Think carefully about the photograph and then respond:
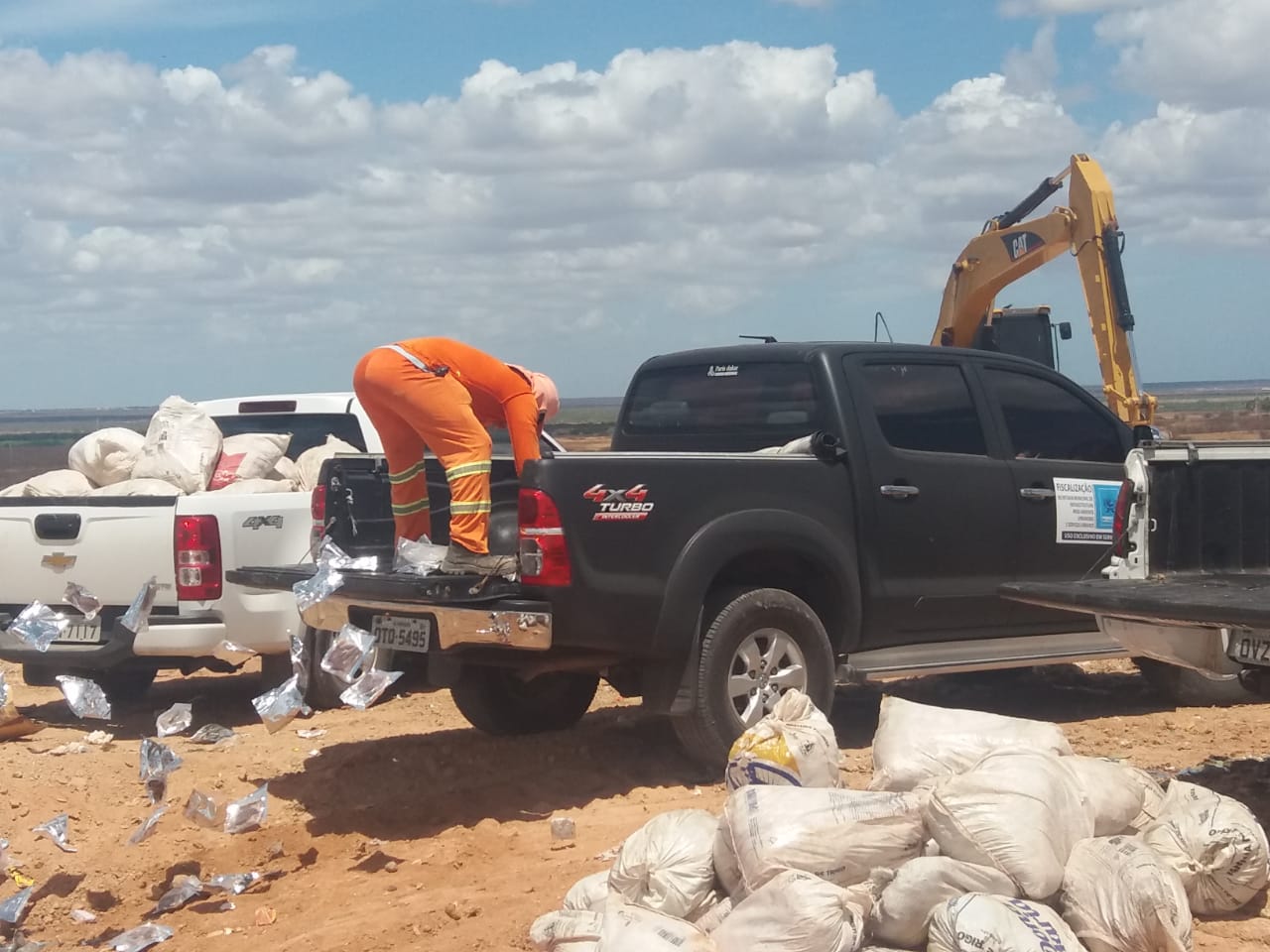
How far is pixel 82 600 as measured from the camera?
25.6 ft

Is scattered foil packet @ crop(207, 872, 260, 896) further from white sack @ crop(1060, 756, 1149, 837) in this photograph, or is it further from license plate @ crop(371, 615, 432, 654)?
white sack @ crop(1060, 756, 1149, 837)

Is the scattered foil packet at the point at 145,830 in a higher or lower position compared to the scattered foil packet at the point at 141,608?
lower

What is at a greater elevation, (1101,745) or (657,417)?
(657,417)

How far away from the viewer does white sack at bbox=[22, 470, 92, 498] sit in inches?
337

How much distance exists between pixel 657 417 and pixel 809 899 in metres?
4.35

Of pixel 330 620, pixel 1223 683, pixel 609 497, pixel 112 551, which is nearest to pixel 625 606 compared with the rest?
pixel 609 497

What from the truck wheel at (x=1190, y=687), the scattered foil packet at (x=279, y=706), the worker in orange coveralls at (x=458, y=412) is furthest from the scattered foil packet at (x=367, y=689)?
the truck wheel at (x=1190, y=687)

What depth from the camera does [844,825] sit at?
430 cm

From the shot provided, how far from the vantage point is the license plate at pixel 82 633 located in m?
7.96

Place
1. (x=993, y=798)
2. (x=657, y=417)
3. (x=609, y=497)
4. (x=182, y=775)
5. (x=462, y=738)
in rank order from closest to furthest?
(x=993, y=798)
(x=609, y=497)
(x=182, y=775)
(x=462, y=738)
(x=657, y=417)

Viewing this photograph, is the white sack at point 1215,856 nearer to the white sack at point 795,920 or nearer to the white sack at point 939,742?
the white sack at point 939,742

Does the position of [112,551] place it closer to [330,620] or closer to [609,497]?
[330,620]

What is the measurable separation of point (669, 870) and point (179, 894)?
1.91 metres

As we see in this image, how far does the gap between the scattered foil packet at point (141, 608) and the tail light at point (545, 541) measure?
6.53ft
